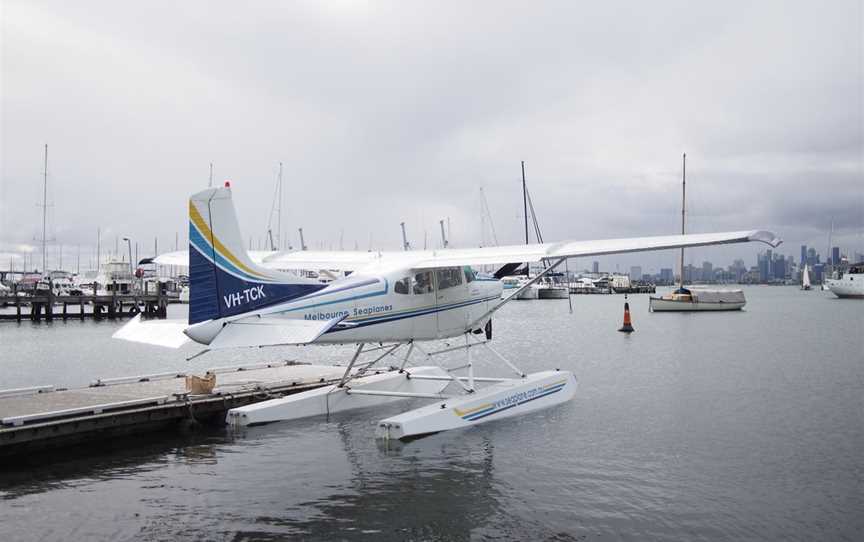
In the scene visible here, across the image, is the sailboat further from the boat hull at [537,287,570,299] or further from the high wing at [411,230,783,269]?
the high wing at [411,230,783,269]

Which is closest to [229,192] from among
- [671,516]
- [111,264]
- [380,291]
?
[380,291]

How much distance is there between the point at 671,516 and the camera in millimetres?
8281

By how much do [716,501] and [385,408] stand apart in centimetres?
723

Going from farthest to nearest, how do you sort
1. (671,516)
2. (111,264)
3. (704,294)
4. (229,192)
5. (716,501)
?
(111,264)
(704,294)
(229,192)
(716,501)
(671,516)

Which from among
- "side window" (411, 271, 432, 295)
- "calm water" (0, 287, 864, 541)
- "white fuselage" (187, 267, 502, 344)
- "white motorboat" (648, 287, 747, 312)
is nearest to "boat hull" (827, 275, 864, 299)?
"white motorboat" (648, 287, 747, 312)

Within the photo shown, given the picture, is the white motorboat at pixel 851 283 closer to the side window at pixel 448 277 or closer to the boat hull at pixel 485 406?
the boat hull at pixel 485 406

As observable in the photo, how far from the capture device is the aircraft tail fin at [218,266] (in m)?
9.90

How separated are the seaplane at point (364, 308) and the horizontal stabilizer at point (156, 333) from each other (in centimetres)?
2

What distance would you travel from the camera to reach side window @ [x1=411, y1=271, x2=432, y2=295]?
1231 cm

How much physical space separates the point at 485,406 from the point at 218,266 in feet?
17.3

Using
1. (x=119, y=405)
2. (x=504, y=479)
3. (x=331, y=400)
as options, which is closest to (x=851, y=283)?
(x=331, y=400)

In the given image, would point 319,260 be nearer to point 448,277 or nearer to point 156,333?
point 448,277

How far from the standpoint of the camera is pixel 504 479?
9648 millimetres

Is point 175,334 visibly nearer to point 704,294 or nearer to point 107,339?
point 107,339
